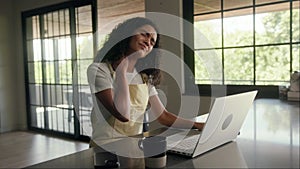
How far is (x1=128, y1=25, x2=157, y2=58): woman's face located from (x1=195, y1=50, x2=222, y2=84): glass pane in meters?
1.94

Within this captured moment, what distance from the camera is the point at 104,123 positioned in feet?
4.76

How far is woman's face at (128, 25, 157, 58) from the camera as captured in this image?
1423 mm

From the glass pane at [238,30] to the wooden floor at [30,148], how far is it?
98.0 inches

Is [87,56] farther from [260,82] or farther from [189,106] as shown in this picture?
[260,82]

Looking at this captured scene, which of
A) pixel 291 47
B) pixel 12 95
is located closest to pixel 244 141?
pixel 291 47

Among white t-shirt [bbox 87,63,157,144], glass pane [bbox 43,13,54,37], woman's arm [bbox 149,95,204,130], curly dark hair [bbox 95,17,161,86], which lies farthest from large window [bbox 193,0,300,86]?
glass pane [bbox 43,13,54,37]

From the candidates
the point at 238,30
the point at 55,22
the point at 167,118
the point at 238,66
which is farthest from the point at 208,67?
the point at 55,22

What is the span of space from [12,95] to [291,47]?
4896mm

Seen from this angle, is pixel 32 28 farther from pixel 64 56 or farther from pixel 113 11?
pixel 113 11

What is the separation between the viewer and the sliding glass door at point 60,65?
4730 mm

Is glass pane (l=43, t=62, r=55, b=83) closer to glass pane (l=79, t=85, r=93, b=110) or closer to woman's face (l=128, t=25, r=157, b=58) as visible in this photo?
glass pane (l=79, t=85, r=93, b=110)

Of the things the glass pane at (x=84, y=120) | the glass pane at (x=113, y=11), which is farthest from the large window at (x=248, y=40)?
the glass pane at (x=84, y=120)

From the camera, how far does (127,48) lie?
4.80 ft

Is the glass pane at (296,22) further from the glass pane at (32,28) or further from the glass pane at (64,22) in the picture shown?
the glass pane at (32,28)
